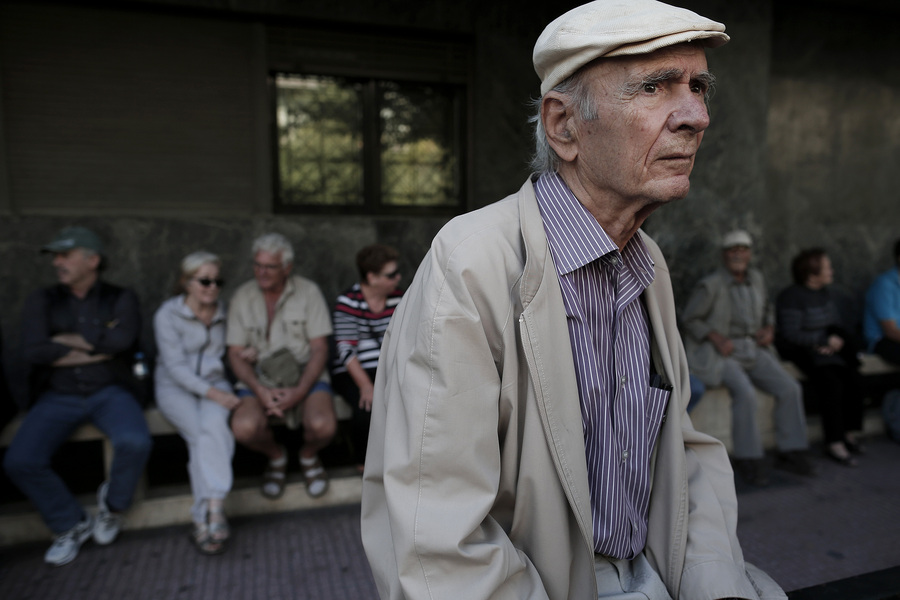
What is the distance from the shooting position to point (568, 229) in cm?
124

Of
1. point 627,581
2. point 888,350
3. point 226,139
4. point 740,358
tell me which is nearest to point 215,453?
point 226,139

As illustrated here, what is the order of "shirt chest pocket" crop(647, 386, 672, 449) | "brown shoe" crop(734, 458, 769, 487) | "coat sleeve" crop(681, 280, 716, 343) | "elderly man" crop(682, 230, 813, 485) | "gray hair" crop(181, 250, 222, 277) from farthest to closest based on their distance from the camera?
"coat sleeve" crop(681, 280, 716, 343), "elderly man" crop(682, 230, 813, 485), "brown shoe" crop(734, 458, 769, 487), "gray hair" crop(181, 250, 222, 277), "shirt chest pocket" crop(647, 386, 672, 449)

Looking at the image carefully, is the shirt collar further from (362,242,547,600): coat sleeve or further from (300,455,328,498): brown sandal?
(300,455,328,498): brown sandal

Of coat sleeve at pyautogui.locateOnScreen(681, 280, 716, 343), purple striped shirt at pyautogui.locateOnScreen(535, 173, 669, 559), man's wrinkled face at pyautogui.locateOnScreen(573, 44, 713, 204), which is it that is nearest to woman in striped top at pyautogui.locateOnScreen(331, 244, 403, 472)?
coat sleeve at pyautogui.locateOnScreen(681, 280, 716, 343)

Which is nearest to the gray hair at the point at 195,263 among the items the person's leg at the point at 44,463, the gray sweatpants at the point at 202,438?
the gray sweatpants at the point at 202,438

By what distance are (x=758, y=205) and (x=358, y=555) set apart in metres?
3.80

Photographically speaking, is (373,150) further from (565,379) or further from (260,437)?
(565,379)

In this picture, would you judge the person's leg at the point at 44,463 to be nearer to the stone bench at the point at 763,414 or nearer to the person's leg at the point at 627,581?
the person's leg at the point at 627,581

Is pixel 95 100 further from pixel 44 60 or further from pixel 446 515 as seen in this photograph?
pixel 446 515

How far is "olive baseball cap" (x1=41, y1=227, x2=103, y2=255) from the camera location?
12.0 feet

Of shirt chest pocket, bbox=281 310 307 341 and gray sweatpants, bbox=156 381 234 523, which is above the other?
shirt chest pocket, bbox=281 310 307 341

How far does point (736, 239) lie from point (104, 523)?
4.49 m

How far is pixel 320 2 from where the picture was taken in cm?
496

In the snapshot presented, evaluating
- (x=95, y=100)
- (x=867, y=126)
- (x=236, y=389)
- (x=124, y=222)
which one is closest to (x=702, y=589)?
(x=236, y=389)
